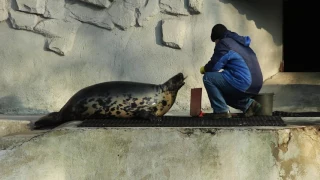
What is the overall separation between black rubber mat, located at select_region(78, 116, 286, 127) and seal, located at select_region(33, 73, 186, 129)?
20cm

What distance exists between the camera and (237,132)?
188 inches

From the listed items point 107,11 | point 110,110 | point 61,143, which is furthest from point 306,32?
point 61,143

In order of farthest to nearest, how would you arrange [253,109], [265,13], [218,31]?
[265,13] < [253,109] < [218,31]

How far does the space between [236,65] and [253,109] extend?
46 centimetres

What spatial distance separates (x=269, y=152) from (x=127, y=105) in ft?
4.86

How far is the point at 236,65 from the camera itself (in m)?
5.56

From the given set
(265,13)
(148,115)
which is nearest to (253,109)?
(148,115)

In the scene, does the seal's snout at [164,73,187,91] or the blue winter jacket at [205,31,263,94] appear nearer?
the blue winter jacket at [205,31,263,94]

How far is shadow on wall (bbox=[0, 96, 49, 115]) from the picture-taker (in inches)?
315

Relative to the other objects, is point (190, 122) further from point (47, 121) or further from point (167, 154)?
point (47, 121)

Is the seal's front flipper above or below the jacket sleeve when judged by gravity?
below

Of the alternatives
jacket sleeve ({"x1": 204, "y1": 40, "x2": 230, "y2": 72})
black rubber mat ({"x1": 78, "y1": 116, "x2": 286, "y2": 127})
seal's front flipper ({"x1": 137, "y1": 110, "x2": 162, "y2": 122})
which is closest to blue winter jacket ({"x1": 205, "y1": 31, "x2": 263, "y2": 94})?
jacket sleeve ({"x1": 204, "y1": 40, "x2": 230, "y2": 72})

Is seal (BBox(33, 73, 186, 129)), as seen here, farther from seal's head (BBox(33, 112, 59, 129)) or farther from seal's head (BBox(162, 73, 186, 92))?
seal's head (BBox(33, 112, 59, 129))

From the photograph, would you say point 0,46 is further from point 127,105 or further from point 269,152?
point 269,152
